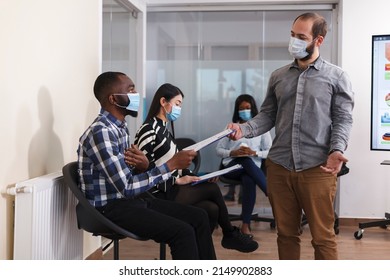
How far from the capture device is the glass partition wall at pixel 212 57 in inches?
183

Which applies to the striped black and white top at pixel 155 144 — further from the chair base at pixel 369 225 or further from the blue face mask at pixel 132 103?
the chair base at pixel 369 225

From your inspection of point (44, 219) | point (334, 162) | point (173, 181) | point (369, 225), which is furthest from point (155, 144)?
point (369, 225)

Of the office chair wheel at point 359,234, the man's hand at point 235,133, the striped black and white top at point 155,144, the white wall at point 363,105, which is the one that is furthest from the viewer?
the white wall at point 363,105

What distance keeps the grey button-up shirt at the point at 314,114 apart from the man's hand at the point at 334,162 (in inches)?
2.3

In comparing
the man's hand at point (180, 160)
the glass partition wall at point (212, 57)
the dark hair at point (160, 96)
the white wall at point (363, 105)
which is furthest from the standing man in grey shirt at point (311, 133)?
the glass partition wall at point (212, 57)

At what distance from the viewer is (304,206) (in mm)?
2127

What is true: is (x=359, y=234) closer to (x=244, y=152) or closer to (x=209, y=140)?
(x=244, y=152)

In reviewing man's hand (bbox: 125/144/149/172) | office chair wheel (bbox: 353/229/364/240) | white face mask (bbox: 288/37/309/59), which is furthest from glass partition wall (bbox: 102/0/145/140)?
office chair wheel (bbox: 353/229/364/240)

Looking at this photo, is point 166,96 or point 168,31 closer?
point 166,96

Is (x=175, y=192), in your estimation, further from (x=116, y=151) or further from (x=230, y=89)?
(x=230, y=89)

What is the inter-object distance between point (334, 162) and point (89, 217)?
111 cm
